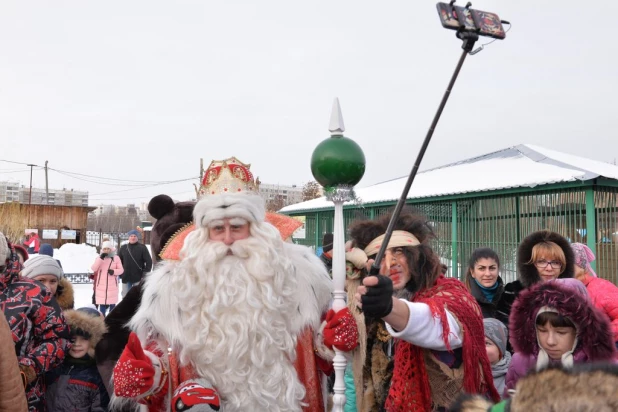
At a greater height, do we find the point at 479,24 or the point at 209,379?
the point at 479,24

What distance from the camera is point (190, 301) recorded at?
7.86 ft

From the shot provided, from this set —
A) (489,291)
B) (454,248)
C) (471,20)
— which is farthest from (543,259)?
(454,248)

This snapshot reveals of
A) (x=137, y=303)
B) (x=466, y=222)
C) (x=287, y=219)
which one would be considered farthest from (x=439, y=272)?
(x=466, y=222)

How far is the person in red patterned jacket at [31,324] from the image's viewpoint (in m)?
2.40

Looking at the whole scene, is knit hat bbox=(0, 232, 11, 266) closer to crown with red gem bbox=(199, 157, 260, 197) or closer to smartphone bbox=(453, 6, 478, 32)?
crown with red gem bbox=(199, 157, 260, 197)

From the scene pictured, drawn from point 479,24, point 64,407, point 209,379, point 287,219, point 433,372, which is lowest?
point 64,407

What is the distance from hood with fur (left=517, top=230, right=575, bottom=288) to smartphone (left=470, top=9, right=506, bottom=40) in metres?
2.38

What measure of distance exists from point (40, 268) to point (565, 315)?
318 centimetres

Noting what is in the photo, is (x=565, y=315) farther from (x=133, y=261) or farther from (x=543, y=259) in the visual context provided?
(x=133, y=261)

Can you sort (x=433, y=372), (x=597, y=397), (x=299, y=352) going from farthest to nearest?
(x=299, y=352) → (x=433, y=372) → (x=597, y=397)

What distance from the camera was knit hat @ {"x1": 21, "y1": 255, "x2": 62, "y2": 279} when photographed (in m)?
3.31

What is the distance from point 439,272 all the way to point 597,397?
1.23 m

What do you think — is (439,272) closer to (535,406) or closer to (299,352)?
(299,352)

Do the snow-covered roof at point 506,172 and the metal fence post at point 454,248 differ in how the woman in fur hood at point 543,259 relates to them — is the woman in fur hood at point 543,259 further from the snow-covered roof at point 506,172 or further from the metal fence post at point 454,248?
the metal fence post at point 454,248
